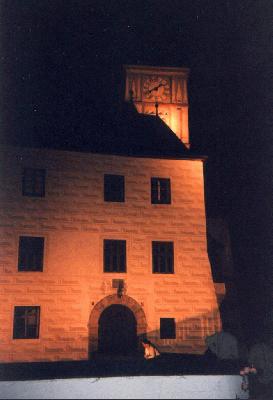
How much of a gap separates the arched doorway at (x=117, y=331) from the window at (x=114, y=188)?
4607mm

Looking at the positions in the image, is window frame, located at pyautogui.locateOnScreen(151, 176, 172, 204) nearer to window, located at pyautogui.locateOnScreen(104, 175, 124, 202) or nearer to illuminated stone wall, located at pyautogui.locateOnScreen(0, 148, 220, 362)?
illuminated stone wall, located at pyautogui.locateOnScreen(0, 148, 220, 362)

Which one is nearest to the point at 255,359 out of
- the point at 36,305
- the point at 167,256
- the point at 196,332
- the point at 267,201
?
the point at 196,332

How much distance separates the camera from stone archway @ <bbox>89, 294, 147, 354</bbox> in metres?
19.9

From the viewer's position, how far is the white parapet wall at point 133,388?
10977 mm

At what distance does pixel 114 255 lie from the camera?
20969mm

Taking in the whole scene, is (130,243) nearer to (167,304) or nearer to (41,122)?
(167,304)

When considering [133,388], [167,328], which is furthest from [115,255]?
[133,388]

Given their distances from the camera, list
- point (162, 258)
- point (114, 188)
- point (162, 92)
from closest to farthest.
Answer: point (162, 258) → point (114, 188) → point (162, 92)

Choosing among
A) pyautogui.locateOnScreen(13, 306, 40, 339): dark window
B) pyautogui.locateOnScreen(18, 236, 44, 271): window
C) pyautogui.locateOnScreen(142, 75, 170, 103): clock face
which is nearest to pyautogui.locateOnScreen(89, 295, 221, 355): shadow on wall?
pyautogui.locateOnScreen(13, 306, 40, 339): dark window

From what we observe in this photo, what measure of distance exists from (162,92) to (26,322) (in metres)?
19.8

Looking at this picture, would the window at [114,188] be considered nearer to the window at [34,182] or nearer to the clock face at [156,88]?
the window at [34,182]

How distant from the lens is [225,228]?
1130 inches

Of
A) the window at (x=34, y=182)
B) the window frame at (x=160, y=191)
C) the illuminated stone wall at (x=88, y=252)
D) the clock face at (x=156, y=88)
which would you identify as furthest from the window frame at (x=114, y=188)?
the clock face at (x=156, y=88)

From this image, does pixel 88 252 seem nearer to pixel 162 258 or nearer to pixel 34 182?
pixel 162 258
